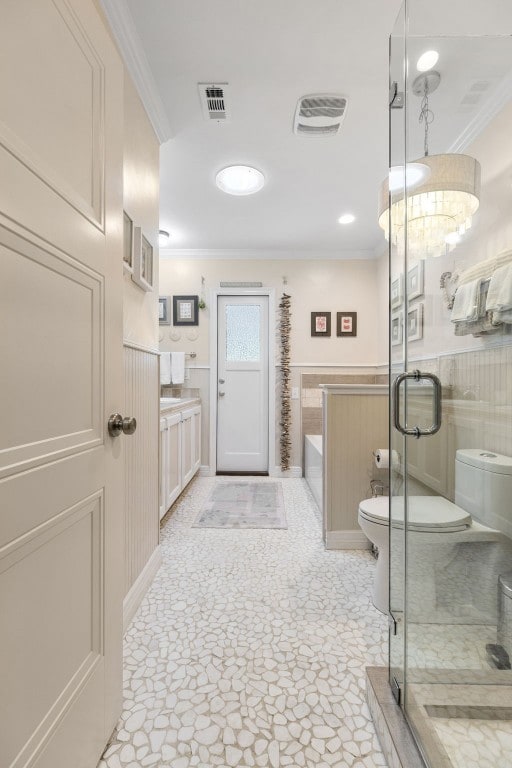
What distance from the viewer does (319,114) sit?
200cm

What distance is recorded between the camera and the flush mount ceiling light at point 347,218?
3234 mm

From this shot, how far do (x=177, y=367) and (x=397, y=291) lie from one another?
2949 millimetres

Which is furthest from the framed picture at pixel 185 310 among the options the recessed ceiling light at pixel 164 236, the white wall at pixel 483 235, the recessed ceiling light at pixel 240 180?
the white wall at pixel 483 235

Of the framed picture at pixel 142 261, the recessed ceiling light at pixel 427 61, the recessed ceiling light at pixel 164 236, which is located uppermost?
the recessed ceiling light at pixel 164 236

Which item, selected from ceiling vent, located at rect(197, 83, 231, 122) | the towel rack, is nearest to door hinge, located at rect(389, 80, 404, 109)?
the towel rack

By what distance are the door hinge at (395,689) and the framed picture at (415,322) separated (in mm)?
1045

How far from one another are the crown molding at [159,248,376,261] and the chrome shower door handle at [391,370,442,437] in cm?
318

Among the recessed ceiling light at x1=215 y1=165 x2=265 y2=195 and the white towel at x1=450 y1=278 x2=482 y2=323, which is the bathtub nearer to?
the white towel at x1=450 y1=278 x2=482 y2=323

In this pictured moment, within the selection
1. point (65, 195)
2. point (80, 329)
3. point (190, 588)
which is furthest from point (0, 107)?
point (190, 588)

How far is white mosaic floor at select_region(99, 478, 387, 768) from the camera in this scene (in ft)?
3.37

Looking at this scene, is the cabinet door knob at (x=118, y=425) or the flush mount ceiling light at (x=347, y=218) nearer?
the cabinet door knob at (x=118, y=425)

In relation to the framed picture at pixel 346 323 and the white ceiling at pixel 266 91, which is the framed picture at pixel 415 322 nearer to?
the white ceiling at pixel 266 91

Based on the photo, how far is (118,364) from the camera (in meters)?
1.09

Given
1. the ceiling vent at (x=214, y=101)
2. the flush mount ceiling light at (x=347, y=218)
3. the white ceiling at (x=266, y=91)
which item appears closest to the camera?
the white ceiling at (x=266, y=91)
